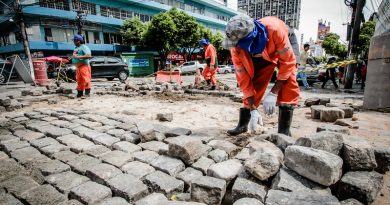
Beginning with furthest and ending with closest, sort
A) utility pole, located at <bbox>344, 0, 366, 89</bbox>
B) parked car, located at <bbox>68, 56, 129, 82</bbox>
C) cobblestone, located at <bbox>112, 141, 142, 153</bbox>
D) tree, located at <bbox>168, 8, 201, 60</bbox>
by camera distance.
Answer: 1. tree, located at <bbox>168, 8, 201, 60</bbox>
2. parked car, located at <bbox>68, 56, 129, 82</bbox>
3. utility pole, located at <bbox>344, 0, 366, 89</bbox>
4. cobblestone, located at <bbox>112, 141, 142, 153</bbox>

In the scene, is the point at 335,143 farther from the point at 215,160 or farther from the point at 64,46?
the point at 64,46

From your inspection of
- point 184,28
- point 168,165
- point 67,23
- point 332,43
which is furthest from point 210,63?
point 332,43

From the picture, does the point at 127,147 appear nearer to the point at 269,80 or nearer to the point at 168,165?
the point at 168,165

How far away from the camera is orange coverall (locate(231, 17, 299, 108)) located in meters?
2.43

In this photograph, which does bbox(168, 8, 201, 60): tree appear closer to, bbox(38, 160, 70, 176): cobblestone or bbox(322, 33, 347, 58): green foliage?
bbox(38, 160, 70, 176): cobblestone

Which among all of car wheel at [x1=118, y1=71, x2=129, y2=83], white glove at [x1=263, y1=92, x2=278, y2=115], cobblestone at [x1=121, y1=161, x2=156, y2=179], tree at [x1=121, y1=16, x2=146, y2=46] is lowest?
cobblestone at [x1=121, y1=161, x2=156, y2=179]

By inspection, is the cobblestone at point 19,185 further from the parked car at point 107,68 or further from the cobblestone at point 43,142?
the parked car at point 107,68

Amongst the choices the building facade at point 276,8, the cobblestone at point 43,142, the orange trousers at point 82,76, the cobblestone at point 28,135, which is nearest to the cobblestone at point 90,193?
the cobblestone at point 43,142

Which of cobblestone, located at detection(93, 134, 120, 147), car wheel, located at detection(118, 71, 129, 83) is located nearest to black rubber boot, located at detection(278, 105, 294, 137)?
cobblestone, located at detection(93, 134, 120, 147)

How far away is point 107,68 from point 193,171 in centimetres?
1400

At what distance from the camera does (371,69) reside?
4.89 metres

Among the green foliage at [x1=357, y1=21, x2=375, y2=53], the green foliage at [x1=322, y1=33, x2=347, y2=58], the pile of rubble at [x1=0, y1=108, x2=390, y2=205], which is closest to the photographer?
the pile of rubble at [x1=0, y1=108, x2=390, y2=205]

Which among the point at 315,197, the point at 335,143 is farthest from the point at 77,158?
the point at 335,143

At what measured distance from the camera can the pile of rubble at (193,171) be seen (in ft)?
5.30
